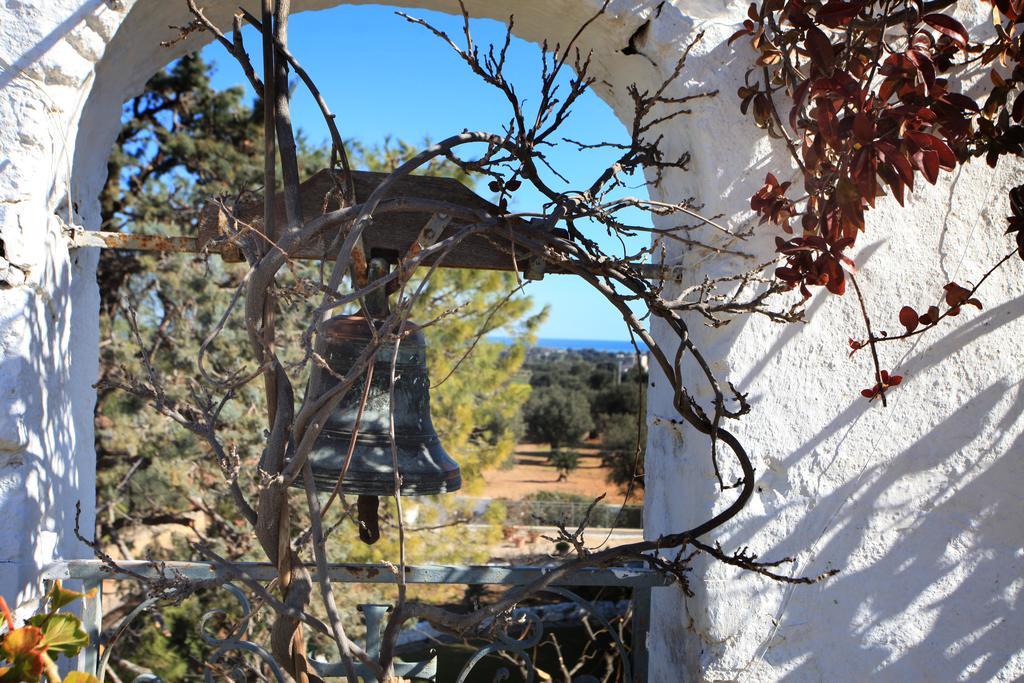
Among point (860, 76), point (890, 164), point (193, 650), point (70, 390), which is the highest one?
point (860, 76)

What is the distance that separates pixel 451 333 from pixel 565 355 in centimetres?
2423

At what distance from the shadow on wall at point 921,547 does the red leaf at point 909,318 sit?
84 mm

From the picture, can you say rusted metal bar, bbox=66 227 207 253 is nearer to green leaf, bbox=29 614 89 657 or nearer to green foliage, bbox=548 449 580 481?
green leaf, bbox=29 614 89 657

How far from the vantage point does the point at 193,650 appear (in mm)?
5613

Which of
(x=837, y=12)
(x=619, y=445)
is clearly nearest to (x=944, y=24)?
(x=837, y=12)

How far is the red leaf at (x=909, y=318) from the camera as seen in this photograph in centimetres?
163

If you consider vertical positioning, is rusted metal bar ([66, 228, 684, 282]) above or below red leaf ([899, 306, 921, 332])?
above

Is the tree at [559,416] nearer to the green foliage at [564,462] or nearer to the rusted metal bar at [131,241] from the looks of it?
the green foliage at [564,462]

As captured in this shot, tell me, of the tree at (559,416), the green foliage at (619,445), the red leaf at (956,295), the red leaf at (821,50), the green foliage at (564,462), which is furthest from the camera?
the tree at (559,416)

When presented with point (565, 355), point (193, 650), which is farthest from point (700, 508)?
point (565, 355)

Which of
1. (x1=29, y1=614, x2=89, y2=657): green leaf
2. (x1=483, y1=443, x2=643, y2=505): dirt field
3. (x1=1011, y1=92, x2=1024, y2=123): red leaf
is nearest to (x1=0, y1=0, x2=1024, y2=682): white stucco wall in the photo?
(x1=1011, y1=92, x2=1024, y2=123): red leaf

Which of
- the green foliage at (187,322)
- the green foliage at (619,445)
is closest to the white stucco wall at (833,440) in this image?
the green foliage at (187,322)

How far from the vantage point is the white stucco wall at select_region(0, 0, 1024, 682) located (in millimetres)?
1613

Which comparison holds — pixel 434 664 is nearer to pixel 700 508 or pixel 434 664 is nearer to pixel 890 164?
pixel 700 508
